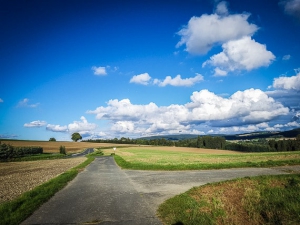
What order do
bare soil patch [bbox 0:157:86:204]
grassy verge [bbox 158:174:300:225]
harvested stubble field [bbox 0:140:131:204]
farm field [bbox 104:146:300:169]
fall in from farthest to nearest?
1. farm field [bbox 104:146:300:169]
2. harvested stubble field [bbox 0:140:131:204]
3. bare soil patch [bbox 0:157:86:204]
4. grassy verge [bbox 158:174:300:225]

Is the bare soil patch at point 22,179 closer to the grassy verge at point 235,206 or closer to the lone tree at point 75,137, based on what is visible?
the grassy verge at point 235,206

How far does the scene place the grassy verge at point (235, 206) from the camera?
698 centimetres

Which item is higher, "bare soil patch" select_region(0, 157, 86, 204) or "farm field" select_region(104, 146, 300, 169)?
"bare soil patch" select_region(0, 157, 86, 204)

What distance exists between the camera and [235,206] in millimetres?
8203

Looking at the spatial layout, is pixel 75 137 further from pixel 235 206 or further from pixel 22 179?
pixel 235 206

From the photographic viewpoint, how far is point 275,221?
6.57 meters

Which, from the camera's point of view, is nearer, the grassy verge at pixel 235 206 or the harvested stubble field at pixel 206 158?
the grassy verge at pixel 235 206

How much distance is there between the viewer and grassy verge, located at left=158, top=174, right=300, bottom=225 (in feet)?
22.9

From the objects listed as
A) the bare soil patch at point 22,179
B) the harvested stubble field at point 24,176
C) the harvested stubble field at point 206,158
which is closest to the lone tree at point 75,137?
the harvested stubble field at point 206,158

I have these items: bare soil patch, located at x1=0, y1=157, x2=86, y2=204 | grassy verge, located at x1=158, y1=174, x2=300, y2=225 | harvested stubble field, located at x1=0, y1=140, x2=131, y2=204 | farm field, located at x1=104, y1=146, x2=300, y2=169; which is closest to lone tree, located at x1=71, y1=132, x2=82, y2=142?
farm field, located at x1=104, y1=146, x2=300, y2=169

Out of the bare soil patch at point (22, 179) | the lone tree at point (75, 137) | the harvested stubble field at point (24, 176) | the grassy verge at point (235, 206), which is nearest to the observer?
the grassy verge at point (235, 206)

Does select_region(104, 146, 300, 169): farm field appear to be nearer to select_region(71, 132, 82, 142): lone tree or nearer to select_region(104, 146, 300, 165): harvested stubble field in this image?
select_region(104, 146, 300, 165): harvested stubble field

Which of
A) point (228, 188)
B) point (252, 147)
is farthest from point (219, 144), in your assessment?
point (228, 188)

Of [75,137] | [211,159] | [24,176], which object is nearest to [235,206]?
[24,176]
